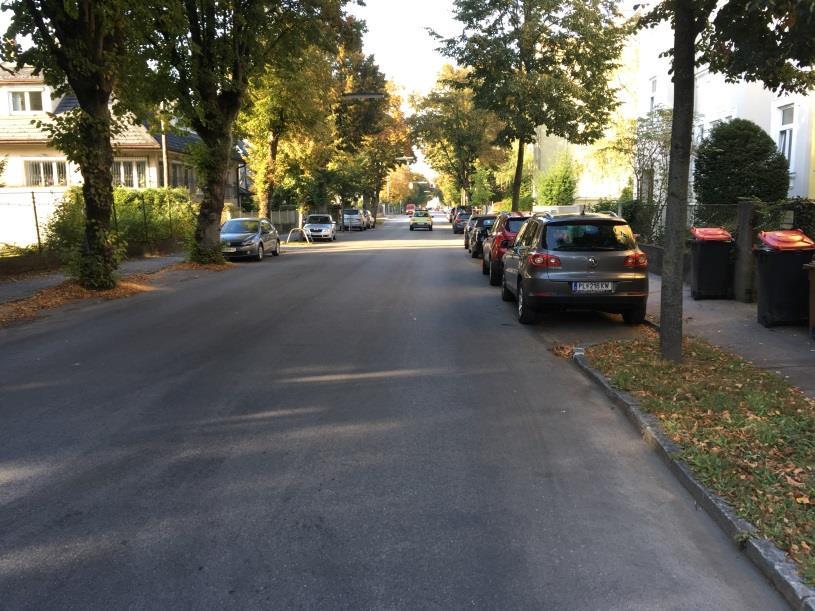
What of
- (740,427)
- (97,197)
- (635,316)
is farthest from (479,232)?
(740,427)

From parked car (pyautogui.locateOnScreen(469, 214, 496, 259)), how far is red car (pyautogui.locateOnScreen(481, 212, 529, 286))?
236 inches

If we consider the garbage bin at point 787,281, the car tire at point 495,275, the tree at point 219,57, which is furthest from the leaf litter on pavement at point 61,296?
the garbage bin at point 787,281

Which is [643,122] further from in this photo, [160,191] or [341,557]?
[341,557]

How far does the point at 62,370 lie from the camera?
25.2ft

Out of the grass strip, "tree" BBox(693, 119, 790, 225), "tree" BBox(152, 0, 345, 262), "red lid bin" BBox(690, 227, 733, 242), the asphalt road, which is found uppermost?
"tree" BBox(152, 0, 345, 262)

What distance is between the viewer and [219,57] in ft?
64.2

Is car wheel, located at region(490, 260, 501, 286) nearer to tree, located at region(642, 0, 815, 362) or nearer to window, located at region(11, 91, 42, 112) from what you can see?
tree, located at region(642, 0, 815, 362)

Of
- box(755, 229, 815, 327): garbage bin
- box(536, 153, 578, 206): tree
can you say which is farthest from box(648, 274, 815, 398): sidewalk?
box(536, 153, 578, 206): tree

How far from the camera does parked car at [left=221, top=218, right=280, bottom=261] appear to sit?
23.4 meters

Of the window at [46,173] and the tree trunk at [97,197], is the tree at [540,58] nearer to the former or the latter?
the tree trunk at [97,197]

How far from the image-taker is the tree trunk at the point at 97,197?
45.2 feet

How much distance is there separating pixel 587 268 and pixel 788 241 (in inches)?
106

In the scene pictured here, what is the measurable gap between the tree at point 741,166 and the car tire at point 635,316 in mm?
9800

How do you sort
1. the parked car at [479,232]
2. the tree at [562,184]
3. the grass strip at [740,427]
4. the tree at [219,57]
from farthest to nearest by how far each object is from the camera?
the tree at [562,184]
the parked car at [479,232]
the tree at [219,57]
the grass strip at [740,427]
